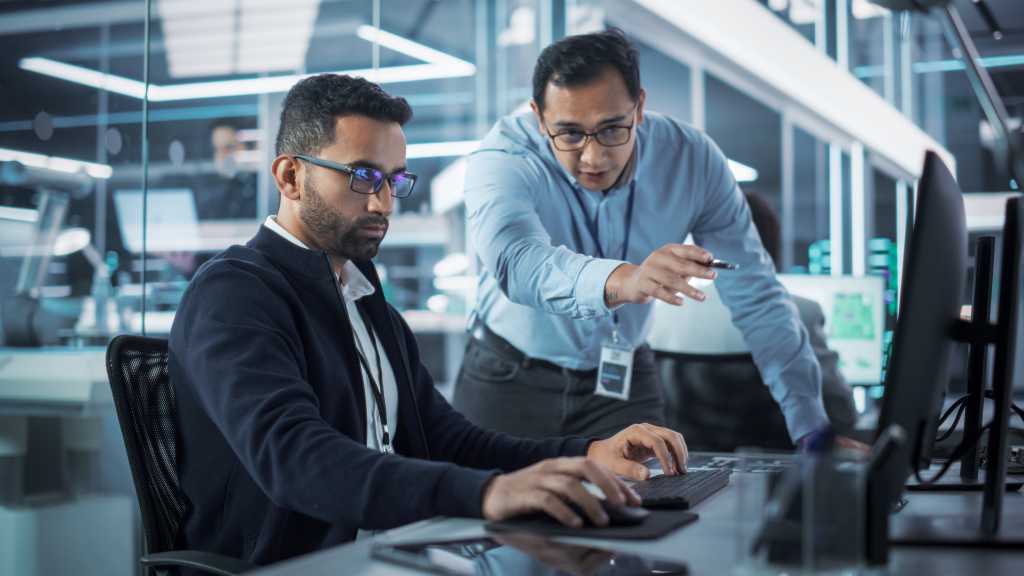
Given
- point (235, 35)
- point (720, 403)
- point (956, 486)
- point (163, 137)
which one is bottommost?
point (720, 403)

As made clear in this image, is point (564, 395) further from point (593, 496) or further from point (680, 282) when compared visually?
point (593, 496)

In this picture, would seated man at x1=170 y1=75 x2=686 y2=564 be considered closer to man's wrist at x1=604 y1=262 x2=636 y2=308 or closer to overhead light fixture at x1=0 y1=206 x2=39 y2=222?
man's wrist at x1=604 y1=262 x2=636 y2=308

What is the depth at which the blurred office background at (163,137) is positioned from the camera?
8.30 ft

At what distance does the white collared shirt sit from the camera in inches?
65.6

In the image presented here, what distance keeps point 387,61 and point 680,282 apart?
3.82 m

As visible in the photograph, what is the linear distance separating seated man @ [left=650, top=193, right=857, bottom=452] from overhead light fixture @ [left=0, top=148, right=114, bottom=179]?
1.73m

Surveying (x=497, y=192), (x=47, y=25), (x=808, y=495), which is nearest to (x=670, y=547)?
(x=808, y=495)

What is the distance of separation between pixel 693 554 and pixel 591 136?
1.20 metres

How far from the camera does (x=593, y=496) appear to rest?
3.60ft

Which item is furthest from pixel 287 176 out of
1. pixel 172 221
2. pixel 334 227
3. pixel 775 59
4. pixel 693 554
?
A: pixel 775 59

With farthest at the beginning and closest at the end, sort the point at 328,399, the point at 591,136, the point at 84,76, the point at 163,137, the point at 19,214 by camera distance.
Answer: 1. the point at 163,137
2. the point at 84,76
3. the point at 19,214
4. the point at 591,136
5. the point at 328,399

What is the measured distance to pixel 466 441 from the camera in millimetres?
1792

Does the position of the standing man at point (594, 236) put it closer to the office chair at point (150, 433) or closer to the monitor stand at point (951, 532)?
the office chair at point (150, 433)

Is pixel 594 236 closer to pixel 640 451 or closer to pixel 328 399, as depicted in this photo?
pixel 640 451
